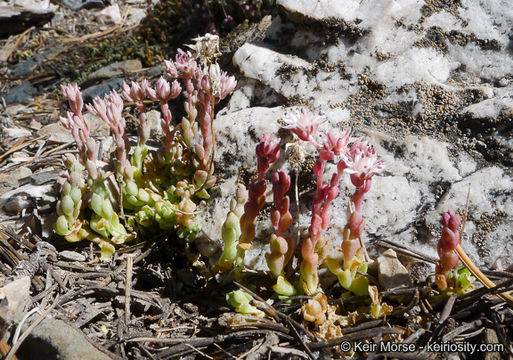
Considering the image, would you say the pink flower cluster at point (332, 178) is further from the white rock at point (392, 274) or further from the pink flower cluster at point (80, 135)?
the pink flower cluster at point (80, 135)

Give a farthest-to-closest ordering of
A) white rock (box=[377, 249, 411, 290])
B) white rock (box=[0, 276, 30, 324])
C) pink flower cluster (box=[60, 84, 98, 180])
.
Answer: pink flower cluster (box=[60, 84, 98, 180]) < white rock (box=[377, 249, 411, 290]) < white rock (box=[0, 276, 30, 324])

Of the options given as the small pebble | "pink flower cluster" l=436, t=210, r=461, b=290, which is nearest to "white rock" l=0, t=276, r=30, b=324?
the small pebble

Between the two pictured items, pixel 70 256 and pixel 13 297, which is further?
pixel 70 256

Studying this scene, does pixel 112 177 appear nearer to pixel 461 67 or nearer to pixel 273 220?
pixel 273 220

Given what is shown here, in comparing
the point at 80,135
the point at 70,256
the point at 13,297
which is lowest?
the point at 70,256

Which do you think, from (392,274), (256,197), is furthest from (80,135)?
(392,274)

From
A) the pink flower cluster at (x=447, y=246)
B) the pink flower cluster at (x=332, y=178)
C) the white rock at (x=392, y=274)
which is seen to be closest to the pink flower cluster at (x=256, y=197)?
the pink flower cluster at (x=332, y=178)

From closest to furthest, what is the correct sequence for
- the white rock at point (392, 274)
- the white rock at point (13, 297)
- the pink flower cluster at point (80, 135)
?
the white rock at point (13, 297) → the white rock at point (392, 274) → the pink flower cluster at point (80, 135)

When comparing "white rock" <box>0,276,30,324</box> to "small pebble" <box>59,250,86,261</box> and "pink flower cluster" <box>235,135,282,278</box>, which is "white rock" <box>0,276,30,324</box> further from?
"pink flower cluster" <box>235,135,282,278</box>

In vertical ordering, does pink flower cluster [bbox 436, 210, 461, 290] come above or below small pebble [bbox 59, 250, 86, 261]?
above

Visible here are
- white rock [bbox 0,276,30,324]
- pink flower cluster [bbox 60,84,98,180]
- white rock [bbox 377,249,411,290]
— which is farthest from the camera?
pink flower cluster [bbox 60,84,98,180]

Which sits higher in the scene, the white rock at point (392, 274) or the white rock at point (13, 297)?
the white rock at point (392, 274)

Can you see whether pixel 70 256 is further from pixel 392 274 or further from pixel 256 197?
pixel 392 274

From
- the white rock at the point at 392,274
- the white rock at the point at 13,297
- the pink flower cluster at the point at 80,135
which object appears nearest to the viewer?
the white rock at the point at 13,297
